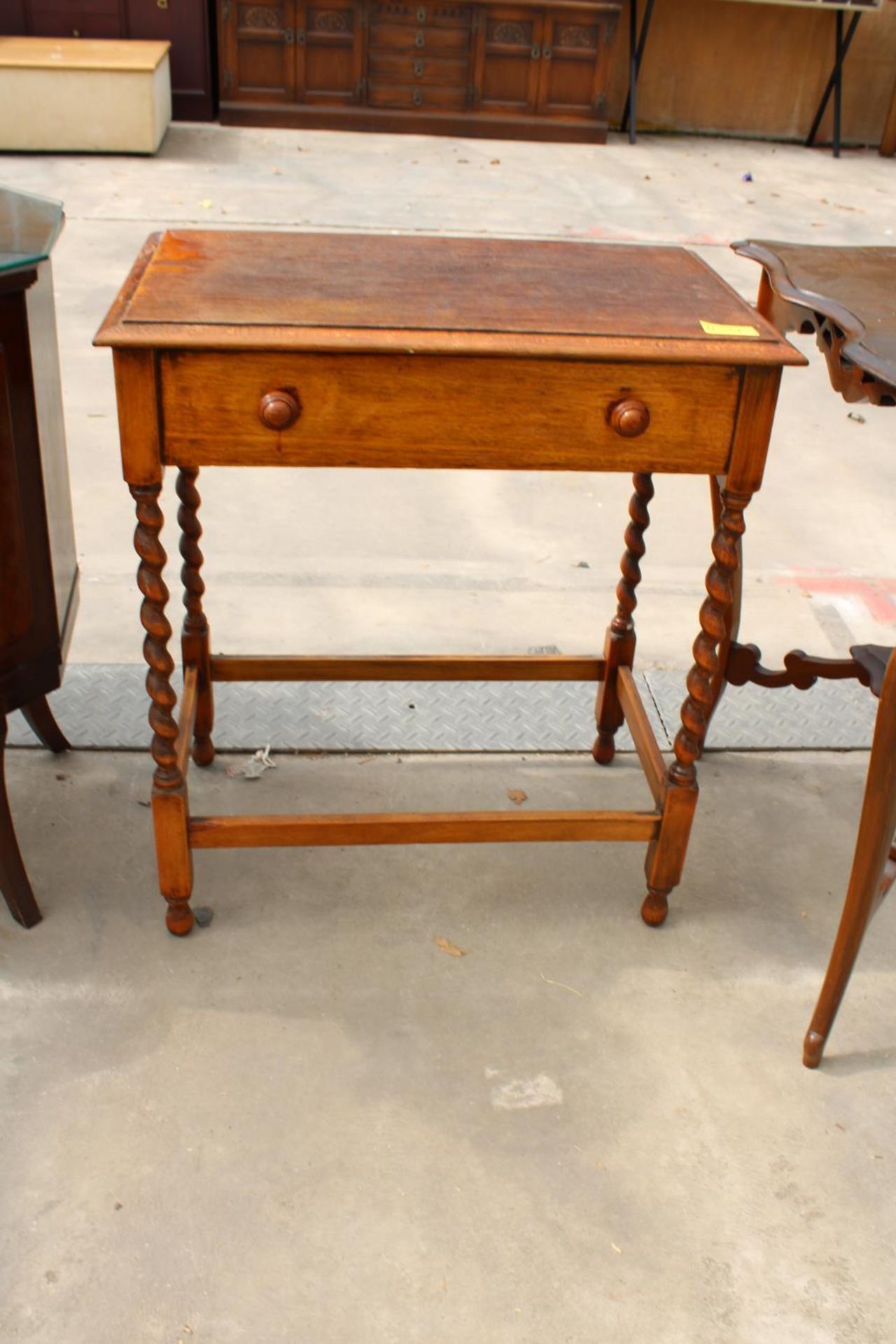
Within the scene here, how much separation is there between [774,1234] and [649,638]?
60.9 inches

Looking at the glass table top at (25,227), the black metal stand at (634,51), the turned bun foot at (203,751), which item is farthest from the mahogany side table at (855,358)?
the black metal stand at (634,51)

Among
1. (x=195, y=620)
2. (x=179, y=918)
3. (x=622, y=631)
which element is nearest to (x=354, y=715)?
(x=195, y=620)

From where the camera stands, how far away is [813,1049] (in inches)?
73.6

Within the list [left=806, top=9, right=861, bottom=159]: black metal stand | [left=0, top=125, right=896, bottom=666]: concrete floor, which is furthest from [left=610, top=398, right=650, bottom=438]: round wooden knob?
[left=806, top=9, right=861, bottom=159]: black metal stand

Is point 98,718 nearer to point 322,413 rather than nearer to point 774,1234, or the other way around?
point 322,413

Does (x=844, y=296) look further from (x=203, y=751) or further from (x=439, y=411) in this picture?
(x=203, y=751)

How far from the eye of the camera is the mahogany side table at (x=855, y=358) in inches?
66.6

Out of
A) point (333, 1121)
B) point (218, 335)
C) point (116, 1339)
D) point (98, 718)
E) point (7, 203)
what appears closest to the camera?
point (116, 1339)

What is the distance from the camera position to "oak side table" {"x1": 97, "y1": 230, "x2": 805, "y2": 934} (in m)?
1.64

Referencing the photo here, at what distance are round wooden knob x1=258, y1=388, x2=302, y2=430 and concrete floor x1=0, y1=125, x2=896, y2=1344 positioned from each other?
0.88 metres

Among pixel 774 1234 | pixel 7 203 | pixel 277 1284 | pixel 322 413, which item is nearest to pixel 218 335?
pixel 322 413

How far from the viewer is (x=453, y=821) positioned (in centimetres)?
201

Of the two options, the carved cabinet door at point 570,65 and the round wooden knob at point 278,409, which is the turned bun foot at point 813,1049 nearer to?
the round wooden knob at point 278,409

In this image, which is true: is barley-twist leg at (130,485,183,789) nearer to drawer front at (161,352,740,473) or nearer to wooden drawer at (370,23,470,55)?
drawer front at (161,352,740,473)
